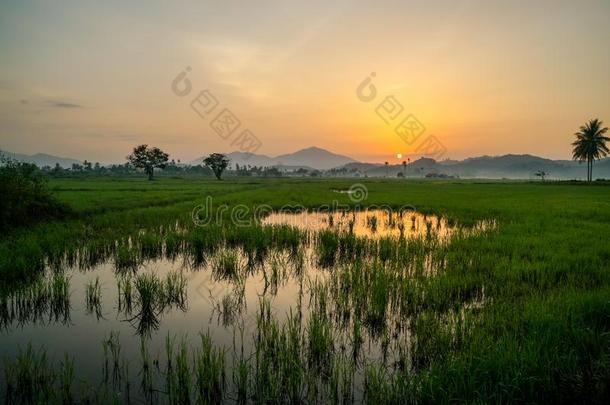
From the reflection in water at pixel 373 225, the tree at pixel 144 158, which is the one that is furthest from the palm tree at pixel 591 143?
the tree at pixel 144 158

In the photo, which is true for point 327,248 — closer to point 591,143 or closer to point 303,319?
point 303,319

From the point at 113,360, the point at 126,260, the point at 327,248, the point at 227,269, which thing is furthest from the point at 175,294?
the point at 327,248

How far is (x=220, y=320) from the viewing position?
22.7 ft

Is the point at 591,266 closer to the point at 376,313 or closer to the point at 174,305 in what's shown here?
the point at 376,313

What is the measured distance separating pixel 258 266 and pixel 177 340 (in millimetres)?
4843

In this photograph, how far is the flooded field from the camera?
467 centimetres

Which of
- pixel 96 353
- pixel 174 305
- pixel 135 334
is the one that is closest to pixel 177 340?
pixel 135 334

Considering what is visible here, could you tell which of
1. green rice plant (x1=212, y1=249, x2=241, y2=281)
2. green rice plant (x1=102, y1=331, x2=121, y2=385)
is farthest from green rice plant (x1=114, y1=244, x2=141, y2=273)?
green rice plant (x1=102, y1=331, x2=121, y2=385)

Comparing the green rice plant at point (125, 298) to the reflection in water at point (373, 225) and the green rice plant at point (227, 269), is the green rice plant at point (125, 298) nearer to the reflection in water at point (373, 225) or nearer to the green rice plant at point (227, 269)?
the green rice plant at point (227, 269)

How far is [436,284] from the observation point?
26.1 feet

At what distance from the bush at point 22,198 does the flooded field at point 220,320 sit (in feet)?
19.3

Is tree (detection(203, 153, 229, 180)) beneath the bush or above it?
above

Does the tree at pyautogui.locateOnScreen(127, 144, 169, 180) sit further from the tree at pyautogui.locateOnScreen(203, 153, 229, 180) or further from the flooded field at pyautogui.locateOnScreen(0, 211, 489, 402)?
the flooded field at pyautogui.locateOnScreen(0, 211, 489, 402)

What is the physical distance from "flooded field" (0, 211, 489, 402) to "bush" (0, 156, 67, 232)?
19.3ft
